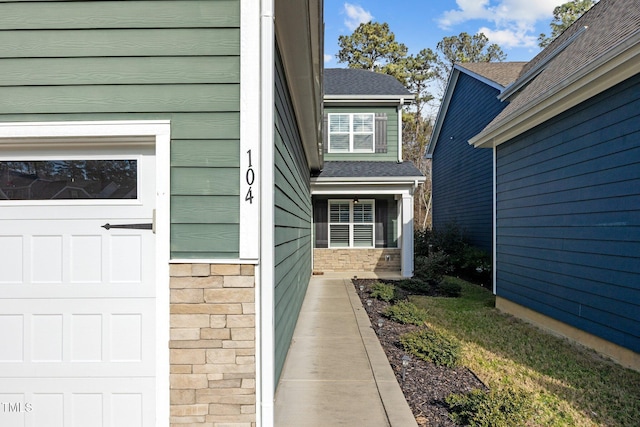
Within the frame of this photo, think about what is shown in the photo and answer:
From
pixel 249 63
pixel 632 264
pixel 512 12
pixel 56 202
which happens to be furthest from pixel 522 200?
pixel 512 12

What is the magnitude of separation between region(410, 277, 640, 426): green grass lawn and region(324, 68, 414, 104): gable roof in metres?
7.82

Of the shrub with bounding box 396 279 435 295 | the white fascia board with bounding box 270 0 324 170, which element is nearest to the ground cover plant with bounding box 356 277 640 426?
the shrub with bounding box 396 279 435 295

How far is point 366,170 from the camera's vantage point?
12.2m

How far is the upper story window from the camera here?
43.1 ft

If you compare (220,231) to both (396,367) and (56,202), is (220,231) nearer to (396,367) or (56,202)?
(56,202)

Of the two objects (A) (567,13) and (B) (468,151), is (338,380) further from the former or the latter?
(A) (567,13)

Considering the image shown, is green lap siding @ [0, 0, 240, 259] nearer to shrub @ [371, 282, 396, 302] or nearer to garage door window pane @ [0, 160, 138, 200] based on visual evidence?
garage door window pane @ [0, 160, 138, 200]

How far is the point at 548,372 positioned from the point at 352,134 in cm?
975

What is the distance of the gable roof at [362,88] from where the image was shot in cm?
1289

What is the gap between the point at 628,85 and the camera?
4699 mm

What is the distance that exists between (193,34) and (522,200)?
6.38 metres

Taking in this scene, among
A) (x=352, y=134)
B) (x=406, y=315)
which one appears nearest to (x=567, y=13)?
(x=352, y=134)

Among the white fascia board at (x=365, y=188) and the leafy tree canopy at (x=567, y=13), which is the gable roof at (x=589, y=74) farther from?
the leafy tree canopy at (x=567, y=13)

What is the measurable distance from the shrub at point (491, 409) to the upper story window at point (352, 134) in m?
10.4
